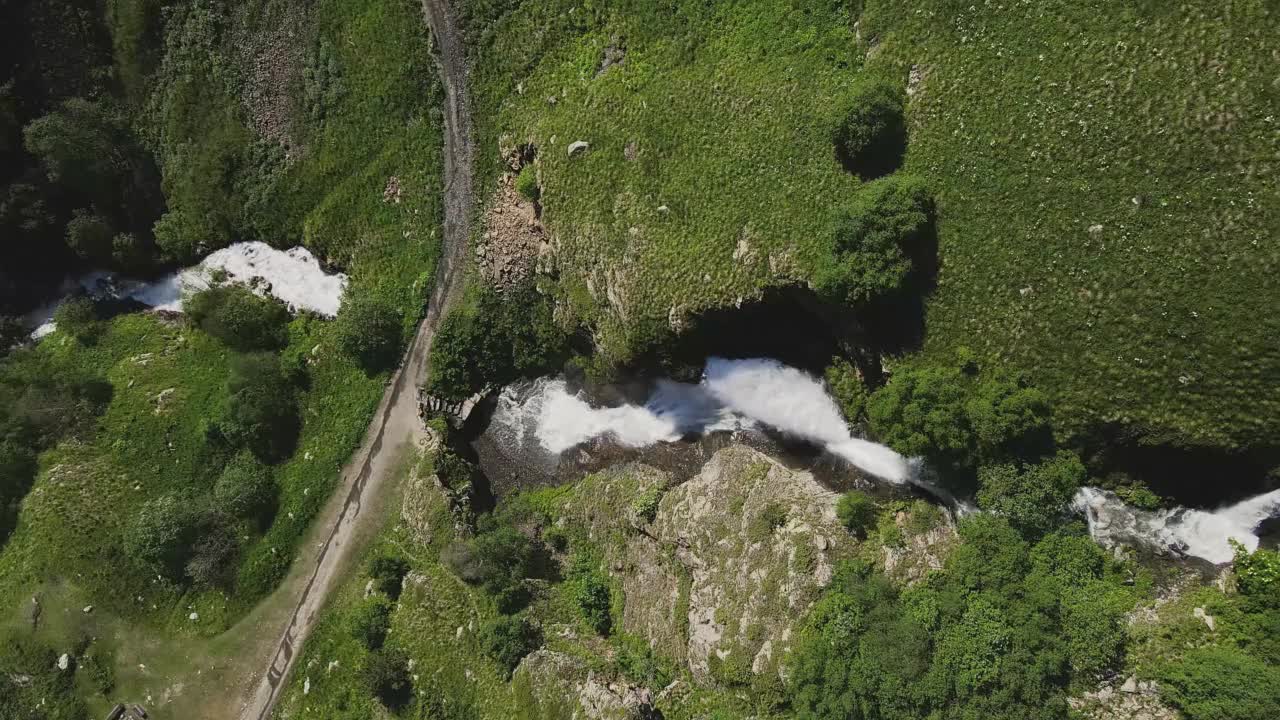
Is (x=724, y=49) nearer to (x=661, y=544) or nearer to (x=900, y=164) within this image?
(x=900, y=164)

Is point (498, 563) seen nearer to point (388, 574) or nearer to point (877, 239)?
point (388, 574)

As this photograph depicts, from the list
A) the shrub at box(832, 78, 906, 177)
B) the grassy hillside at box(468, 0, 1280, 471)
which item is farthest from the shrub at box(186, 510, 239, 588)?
the shrub at box(832, 78, 906, 177)

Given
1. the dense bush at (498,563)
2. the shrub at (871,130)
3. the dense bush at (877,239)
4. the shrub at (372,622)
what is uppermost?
the shrub at (871,130)

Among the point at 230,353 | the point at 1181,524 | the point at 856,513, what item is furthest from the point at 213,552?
the point at 1181,524

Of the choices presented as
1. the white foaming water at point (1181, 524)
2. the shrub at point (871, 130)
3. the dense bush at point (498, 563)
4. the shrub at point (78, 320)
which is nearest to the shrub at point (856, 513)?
the white foaming water at point (1181, 524)

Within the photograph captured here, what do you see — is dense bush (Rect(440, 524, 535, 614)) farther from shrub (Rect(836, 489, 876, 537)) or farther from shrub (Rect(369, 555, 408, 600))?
shrub (Rect(836, 489, 876, 537))

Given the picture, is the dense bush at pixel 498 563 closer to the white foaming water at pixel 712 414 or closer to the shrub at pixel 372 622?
the shrub at pixel 372 622

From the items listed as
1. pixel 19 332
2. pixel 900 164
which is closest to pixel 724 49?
pixel 900 164
